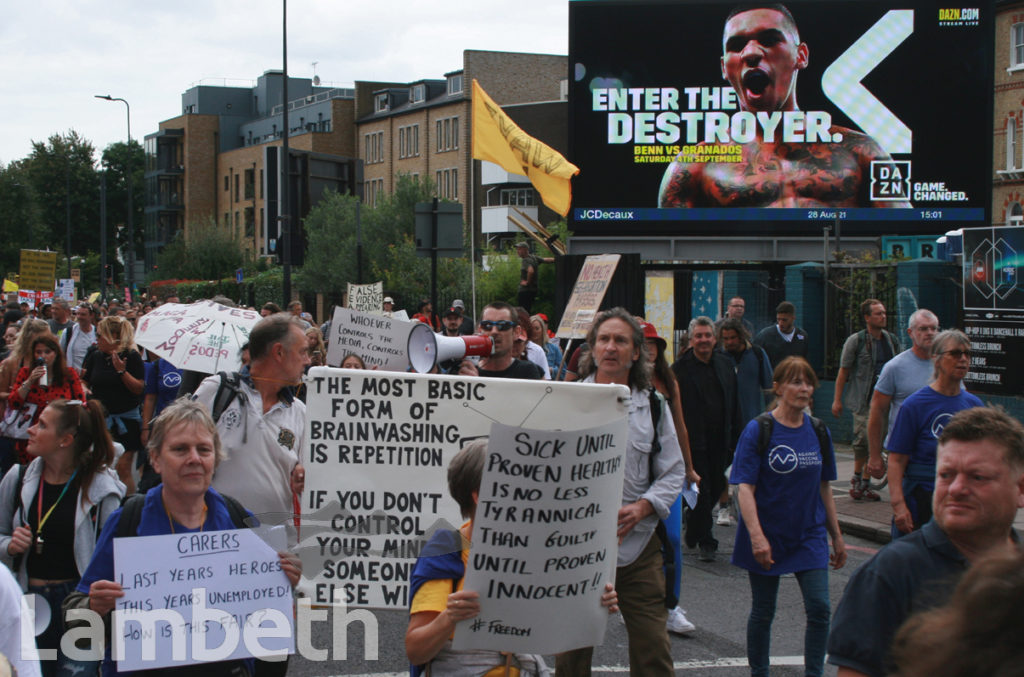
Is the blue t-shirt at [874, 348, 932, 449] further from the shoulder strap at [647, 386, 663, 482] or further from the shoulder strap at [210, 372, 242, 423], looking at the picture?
the shoulder strap at [210, 372, 242, 423]

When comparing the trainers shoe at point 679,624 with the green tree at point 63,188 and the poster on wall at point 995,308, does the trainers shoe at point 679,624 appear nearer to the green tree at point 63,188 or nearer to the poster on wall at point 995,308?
the poster on wall at point 995,308

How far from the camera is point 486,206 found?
207 ft

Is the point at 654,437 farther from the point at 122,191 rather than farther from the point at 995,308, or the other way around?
the point at 122,191

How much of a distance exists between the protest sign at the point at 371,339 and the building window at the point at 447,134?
57.9 meters

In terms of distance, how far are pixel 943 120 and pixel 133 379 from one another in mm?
19911

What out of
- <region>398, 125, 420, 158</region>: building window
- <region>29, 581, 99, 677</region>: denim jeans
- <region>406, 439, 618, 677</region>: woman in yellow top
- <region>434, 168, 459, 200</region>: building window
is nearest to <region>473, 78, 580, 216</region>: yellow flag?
<region>29, 581, 99, 677</region>: denim jeans

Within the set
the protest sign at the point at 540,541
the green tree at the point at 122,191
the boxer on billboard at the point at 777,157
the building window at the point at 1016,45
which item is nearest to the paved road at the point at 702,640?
the protest sign at the point at 540,541

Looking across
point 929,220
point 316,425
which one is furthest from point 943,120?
point 316,425

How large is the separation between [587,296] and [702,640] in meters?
5.04

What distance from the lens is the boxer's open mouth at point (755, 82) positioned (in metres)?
23.6

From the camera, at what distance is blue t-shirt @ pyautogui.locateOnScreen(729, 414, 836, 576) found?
5.34 m

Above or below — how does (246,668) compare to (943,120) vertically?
below

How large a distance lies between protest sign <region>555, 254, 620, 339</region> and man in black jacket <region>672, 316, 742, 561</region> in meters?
1.76

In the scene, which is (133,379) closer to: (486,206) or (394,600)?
(394,600)
